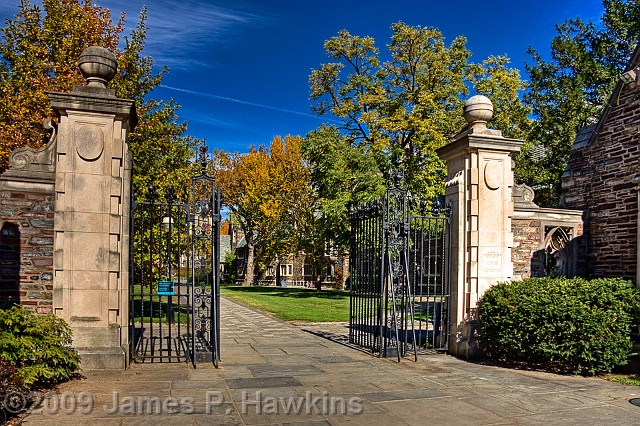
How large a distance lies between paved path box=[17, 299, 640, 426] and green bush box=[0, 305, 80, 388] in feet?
0.88

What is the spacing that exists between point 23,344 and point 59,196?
2234mm

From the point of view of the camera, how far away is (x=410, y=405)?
19.8ft

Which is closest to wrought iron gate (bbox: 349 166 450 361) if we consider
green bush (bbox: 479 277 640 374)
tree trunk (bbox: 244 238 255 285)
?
green bush (bbox: 479 277 640 374)

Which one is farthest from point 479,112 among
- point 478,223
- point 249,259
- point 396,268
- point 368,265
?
point 249,259

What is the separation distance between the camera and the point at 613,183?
11.0m

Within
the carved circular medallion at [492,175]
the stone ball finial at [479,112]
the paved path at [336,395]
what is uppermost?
the stone ball finial at [479,112]

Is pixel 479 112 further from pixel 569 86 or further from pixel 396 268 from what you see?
pixel 569 86

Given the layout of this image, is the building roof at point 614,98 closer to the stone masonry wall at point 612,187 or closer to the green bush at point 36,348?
the stone masonry wall at point 612,187

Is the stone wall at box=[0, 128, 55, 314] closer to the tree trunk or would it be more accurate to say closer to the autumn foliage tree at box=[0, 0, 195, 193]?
the autumn foliage tree at box=[0, 0, 195, 193]

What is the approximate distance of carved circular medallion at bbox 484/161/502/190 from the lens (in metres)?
9.17

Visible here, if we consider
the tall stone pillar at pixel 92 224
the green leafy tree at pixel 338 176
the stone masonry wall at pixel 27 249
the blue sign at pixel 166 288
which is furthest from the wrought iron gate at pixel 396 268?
the green leafy tree at pixel 338 176

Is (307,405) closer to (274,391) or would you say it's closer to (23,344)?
(274,391)

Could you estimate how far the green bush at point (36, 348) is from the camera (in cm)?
614

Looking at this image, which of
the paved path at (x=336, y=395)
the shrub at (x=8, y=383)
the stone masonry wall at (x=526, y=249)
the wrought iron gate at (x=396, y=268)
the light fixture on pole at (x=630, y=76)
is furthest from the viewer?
the light fixture on pole at (x=630, y=76)
